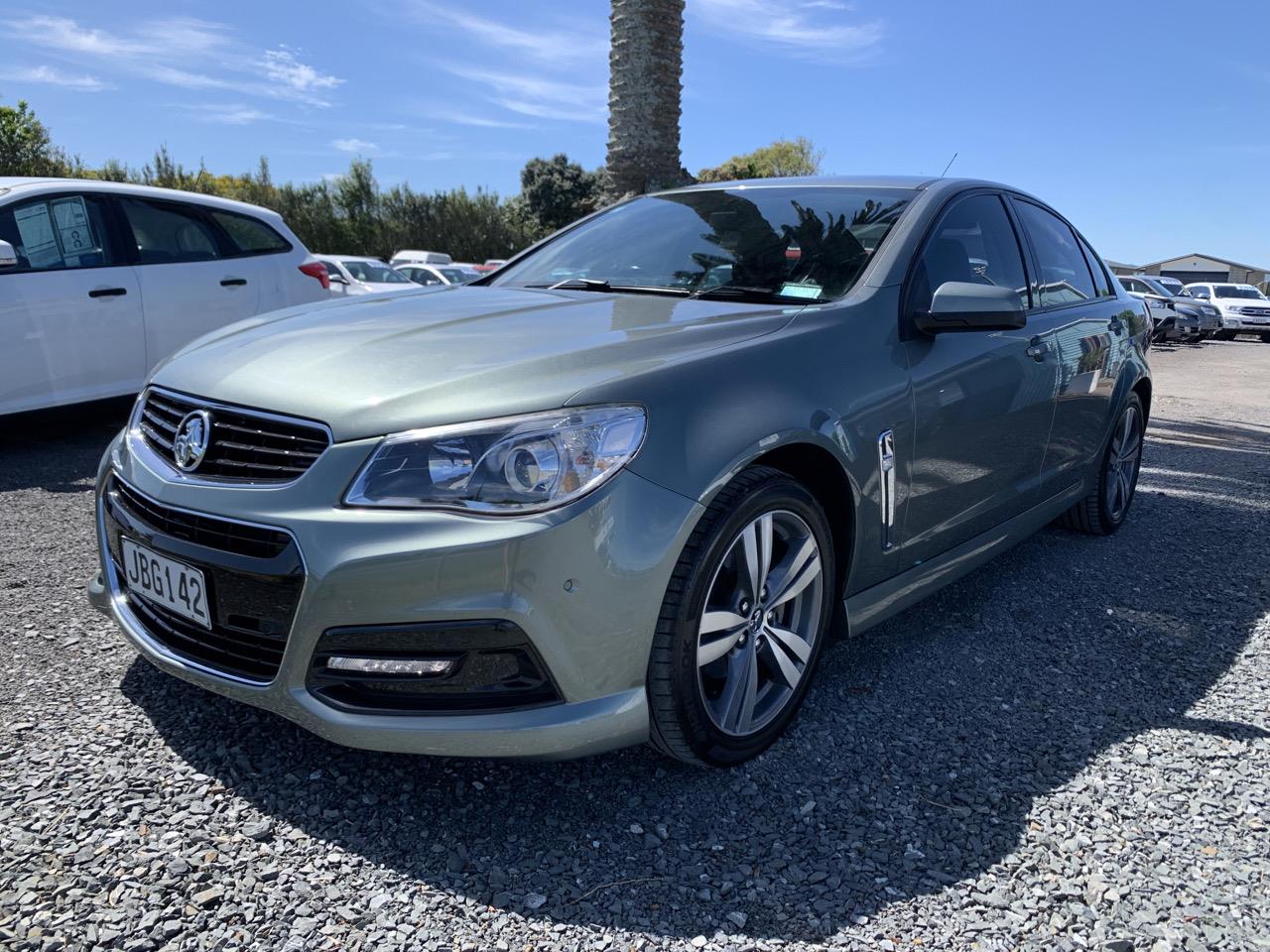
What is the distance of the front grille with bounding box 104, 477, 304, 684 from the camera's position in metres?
2.01

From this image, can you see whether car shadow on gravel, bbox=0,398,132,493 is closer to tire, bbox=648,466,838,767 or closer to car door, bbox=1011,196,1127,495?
tire, bbox=648,466,838,767

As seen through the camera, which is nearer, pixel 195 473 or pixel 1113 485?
pixel 195 473

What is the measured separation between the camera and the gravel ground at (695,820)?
1.89 metres

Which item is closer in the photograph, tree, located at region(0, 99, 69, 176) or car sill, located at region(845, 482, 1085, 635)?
car sill, located at region(845, 482, 1085, 635)

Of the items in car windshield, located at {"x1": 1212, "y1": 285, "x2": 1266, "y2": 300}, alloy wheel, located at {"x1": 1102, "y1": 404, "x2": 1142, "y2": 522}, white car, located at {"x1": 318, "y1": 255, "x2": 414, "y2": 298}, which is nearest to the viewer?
alloy wheel, located at {"x1": 1102, "y1": 404, "x2": 1142, "y2": 522}

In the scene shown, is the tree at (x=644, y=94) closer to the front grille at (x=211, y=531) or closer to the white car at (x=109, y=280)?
the white car at (x=109, y=280)

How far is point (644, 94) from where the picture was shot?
10898 mm

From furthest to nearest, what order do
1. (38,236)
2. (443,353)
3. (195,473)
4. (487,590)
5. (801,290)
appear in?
1. (38,236)
2. (801,290)
3. (443,353)
4. (195,473)
5. (487,590)

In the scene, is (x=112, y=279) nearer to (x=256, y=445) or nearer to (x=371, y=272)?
(x=256, y=445)

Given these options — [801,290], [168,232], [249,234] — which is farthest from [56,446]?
[801,290]

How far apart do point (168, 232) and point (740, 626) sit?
5.49 meters

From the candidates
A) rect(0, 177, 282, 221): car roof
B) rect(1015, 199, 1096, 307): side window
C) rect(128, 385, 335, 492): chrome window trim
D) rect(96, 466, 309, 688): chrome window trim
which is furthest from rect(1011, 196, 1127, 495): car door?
rect(0, 177, 282, 221): car roof

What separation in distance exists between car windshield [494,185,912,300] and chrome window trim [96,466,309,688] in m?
1.52

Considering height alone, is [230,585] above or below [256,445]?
below
